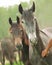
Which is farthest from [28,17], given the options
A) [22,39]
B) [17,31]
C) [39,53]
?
[17,31]

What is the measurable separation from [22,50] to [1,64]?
243 inches

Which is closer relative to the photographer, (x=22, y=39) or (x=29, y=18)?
(x=29, y=18)

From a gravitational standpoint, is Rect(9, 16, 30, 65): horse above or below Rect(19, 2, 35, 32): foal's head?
below

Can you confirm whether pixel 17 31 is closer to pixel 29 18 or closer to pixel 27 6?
pixel 29 18

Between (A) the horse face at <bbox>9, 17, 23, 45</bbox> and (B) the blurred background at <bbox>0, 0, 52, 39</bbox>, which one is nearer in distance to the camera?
(A) the horse face at <bbox>9, 17, 23, 45</bbox>

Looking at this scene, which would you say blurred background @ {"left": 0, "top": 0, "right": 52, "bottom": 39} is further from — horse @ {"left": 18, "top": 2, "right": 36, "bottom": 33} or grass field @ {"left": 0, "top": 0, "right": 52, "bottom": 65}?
horse @ {"left": 18, "top": 2, "right": 36, "bottom": 33}

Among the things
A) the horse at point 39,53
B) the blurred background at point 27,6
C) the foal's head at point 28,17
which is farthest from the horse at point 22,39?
the blurred background at point 27,6

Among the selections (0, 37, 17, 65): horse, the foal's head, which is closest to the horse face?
the foal's head

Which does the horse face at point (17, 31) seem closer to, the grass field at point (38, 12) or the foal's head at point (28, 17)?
the foal's head at point (28, 17)

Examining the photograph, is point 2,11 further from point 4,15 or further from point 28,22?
point 28,22

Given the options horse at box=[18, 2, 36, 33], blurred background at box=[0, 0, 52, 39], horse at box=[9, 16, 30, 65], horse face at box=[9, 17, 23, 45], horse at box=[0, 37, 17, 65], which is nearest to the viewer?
horse at box=[18, 2, 36, 33]

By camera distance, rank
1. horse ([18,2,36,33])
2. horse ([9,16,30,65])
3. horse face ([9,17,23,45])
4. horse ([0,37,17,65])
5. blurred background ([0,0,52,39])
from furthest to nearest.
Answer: blurred background ([0,0,52,39])
horse ([0,37,17,65])
horse face ([9,17,23,45])
horse ([9,16,30,65])
horse ([18,2,36,33])

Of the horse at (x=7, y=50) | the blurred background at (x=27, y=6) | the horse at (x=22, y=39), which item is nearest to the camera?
the horse at (x=22, y=39)

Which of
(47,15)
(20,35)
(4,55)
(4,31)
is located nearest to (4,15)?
(4,31)
